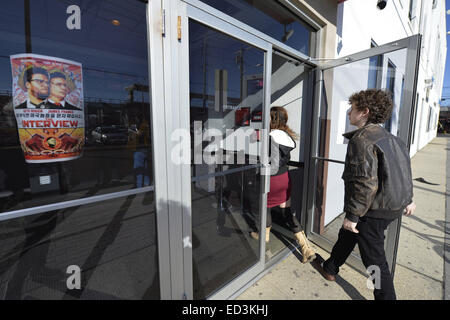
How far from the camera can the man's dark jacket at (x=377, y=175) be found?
171cm

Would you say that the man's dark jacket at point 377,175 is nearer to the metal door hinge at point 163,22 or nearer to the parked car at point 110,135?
the metal door hinge at point 163,22

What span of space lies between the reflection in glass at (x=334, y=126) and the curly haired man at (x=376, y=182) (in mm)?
1129

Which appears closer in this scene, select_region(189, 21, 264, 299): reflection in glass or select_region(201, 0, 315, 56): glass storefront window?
select_region(189, 21, 264, 299): reflection in glass

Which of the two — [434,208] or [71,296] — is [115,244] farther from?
[434,208]

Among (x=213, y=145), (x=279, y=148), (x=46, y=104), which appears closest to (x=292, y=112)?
(x=279, y=148)

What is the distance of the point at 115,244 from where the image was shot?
2986mm

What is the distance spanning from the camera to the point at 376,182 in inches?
67.6

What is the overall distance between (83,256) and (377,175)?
11.0 feet

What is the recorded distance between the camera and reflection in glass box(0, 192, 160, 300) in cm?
213

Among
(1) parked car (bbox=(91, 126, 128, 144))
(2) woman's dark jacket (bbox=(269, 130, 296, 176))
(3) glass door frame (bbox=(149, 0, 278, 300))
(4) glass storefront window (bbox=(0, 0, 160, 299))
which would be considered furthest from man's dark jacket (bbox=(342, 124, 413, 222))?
(1) parked car (bbox=(91, 126, 128, 144))

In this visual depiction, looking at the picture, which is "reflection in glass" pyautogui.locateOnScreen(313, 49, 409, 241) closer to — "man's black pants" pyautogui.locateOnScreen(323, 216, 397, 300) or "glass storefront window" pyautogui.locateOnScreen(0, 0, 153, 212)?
"man's black pants" pyautogui.locateOnScreen(323, 216, 397, 300)

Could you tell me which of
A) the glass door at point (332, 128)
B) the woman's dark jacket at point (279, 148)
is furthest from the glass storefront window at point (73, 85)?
the glass door at point (332, 128)
